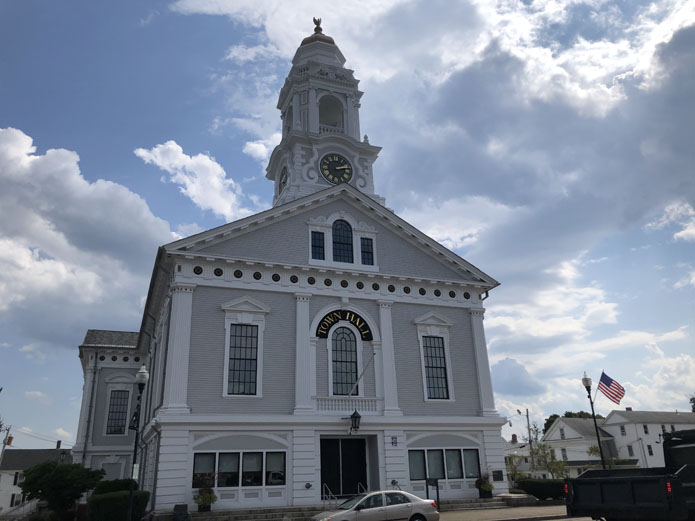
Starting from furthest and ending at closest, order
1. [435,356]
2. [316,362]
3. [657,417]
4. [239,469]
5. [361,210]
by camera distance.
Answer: [657,417], [361,210], [435,356], [316,362], [239,469]

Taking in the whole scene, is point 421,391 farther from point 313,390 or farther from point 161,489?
point 161,489

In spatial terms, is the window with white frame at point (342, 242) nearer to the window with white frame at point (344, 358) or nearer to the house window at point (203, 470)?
the window with white frame at point (344, 358)

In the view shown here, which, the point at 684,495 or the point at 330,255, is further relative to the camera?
the point at 330,255

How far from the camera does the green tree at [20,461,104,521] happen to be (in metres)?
27.5

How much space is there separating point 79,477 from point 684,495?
87.1 ft

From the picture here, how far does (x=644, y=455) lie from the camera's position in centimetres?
6425

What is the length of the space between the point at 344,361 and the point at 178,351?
7.51 m

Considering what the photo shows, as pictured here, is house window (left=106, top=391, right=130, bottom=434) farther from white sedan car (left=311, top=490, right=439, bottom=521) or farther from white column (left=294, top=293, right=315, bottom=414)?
white sedan car (left=311, top=490, right=439, bottom=521)

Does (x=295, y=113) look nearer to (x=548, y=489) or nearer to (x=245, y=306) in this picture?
(x=245, y=306)

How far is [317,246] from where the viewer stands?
91.4 ft

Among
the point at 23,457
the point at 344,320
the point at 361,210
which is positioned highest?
the point at 361,210

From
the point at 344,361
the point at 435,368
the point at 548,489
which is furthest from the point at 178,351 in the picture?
the point at 548,489

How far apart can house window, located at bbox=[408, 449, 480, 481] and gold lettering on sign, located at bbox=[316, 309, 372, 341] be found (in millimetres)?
5828

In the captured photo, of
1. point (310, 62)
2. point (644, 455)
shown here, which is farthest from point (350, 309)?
point (644, 455)
